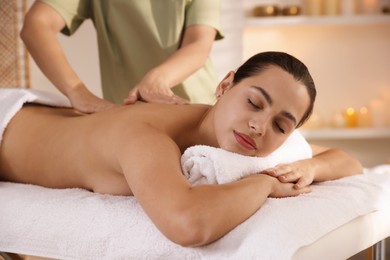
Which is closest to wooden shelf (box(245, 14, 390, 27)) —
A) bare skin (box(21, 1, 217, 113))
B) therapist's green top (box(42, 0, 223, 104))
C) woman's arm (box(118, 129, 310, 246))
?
therapist's green top (box(42, 0, 223, 104))

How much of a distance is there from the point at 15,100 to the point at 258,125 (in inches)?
31.3

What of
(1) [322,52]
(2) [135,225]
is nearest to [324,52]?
(1) [322,52]

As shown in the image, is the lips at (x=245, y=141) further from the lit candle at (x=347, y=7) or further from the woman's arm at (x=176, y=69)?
the lit candle at (x=347, y=7)

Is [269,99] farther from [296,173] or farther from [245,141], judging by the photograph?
[296,173]

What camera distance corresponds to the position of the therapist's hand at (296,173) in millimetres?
1463

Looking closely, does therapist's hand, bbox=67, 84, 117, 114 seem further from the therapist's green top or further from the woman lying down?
the therapist's green top

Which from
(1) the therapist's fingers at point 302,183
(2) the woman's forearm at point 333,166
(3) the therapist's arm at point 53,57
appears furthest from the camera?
(3) the therapist's arm at point 53,57

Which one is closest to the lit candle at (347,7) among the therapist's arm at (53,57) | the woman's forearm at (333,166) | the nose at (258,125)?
the therapist's arm at (53,57)

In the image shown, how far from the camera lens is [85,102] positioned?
6.26 feet

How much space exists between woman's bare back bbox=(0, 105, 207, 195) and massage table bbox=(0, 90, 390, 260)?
0.07 metres

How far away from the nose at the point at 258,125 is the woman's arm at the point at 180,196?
0.09 meters

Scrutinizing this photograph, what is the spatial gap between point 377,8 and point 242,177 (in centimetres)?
322

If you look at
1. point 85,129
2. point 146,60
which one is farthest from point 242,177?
point 146,60

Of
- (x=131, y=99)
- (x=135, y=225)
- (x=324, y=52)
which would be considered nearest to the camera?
(x=135, y=225)
